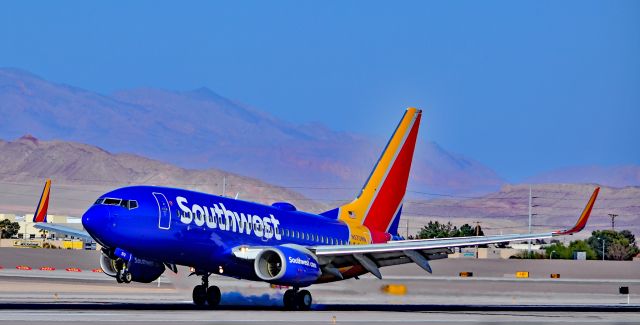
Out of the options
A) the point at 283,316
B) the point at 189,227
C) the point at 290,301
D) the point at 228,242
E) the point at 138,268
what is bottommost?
the point at 283,316

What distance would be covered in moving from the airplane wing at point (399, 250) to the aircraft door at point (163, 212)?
727 cm

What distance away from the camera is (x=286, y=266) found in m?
48.7

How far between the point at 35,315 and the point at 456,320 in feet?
48.0

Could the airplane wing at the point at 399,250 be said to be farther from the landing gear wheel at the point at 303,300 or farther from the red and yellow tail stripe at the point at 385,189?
the red and yellow tail stripe at the point at 385,189

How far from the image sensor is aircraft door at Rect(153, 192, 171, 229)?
155ft

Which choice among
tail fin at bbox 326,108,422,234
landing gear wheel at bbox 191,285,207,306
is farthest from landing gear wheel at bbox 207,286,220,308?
tail fin at bbox 326,108,422,234

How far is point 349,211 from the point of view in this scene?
60.7 m

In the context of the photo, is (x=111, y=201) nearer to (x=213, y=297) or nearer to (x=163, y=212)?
(x=163, y=212)

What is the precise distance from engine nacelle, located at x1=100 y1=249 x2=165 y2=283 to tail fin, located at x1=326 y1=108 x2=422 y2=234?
13.6m

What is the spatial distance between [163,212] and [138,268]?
9.84 ft

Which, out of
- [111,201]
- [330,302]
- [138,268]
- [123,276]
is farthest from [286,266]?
[330,302]

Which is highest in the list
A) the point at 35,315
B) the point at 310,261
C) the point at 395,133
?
the point at 395,133

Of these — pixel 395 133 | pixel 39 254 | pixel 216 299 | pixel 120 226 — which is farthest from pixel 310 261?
pixel 39 254

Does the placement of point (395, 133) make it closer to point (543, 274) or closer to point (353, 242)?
point (353, 242)
